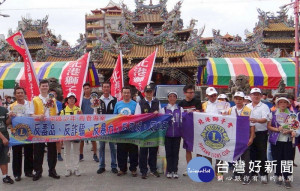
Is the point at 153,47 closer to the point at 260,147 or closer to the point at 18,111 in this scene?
the point at 18,111

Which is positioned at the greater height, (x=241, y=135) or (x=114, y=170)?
(x=241, y=135)

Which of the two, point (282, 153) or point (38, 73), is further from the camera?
point (38, 73)

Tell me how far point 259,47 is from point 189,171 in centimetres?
2063

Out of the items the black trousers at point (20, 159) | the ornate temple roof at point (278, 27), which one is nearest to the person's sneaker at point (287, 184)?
the black trousers at point (20, 159)

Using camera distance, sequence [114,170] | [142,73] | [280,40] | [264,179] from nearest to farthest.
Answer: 1. [264,179]
2. [114,170]
3. [142,73]
4. [280,40]

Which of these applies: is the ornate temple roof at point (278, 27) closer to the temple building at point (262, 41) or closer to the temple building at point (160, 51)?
the temple building at point (262, 41)

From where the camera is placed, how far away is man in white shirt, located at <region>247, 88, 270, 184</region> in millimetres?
5488

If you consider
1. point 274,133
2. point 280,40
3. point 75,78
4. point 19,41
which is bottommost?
point 274,133

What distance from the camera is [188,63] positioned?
24.4m

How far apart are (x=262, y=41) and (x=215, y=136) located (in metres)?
24.0

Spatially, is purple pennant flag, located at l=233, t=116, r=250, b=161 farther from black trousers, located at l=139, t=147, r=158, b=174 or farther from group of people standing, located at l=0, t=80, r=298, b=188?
black trousers, located at l=139, t=147, r=158, b=174

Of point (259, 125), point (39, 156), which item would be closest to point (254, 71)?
point (259, 125)

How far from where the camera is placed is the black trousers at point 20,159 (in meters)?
5.81

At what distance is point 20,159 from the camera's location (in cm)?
586
